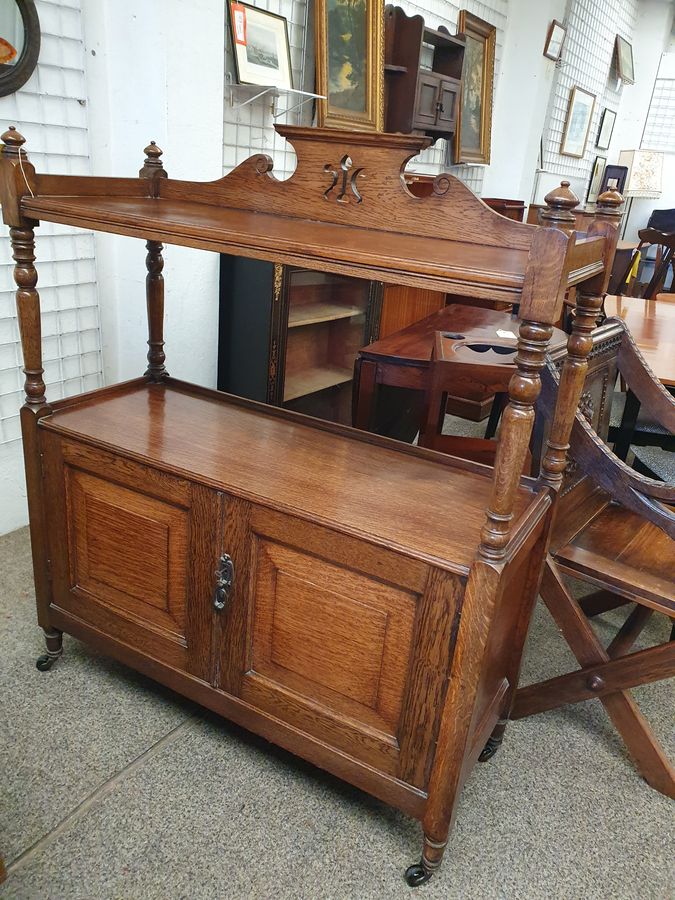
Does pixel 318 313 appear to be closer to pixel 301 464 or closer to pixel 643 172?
pixel 301 464

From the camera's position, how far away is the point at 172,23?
259cm

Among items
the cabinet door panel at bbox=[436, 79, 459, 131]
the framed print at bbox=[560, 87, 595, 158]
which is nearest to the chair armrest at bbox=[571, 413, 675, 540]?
the cabinet door panel at bbox=[436, 79, 459, 131]

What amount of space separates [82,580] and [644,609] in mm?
1677

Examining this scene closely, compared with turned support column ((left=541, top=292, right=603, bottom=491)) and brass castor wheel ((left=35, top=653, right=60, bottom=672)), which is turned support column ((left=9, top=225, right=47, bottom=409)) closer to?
brass castor wheel ((left=35, top=653, right=60, bottom=672))

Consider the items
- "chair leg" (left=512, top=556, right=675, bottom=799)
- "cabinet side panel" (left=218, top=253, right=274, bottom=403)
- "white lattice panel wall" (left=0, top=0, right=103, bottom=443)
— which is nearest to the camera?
"chair leg" (left=512, top=556, right=675, bottom=799)

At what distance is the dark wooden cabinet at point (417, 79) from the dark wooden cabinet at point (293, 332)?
1.47 m

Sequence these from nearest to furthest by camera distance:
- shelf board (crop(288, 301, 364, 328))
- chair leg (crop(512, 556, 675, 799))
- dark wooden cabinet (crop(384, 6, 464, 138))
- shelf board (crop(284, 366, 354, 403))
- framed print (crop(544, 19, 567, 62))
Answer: chair leg (crop(512, 556, 675, 799)), shelf board (crop(288, 301, 364, 328)), shelf board (crop(284, 366, 354, 403)), dark wooden cabinet (crop(384, 6, 464, 138)), framed print (crop(544, 19, 567, 62))

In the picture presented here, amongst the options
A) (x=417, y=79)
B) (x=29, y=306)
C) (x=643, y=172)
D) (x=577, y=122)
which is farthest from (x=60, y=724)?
(x=643, y=172)

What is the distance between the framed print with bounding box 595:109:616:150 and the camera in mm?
8375

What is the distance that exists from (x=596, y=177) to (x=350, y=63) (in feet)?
19.6

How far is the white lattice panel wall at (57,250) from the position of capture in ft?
7.96

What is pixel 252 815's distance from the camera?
1.70 metres

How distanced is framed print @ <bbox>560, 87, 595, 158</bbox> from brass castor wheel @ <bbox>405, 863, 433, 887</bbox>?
7355mm

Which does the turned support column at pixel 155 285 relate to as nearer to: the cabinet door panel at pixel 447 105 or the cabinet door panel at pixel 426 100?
the cabinet door panel at pixel 426 100
